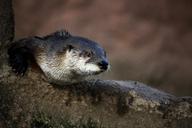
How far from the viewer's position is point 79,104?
6180mm

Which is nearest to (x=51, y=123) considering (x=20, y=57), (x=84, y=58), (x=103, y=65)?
(x=20, y=57)

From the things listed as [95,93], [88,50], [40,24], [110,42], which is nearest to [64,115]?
[95,93]

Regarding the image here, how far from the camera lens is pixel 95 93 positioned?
623cm

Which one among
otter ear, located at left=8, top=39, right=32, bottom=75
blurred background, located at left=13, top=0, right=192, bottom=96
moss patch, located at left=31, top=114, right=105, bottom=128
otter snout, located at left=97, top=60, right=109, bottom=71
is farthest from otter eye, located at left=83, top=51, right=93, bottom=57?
blurred background, located at left=13, top=0, right=192, bottom=96

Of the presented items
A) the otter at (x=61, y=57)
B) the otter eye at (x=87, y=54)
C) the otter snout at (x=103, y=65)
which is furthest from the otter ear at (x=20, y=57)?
the otter snout at (x=103, y=65)

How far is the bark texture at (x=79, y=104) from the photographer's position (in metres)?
6.07

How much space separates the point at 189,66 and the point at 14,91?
527cm

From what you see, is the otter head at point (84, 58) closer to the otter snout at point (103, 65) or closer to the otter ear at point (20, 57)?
the otter snout at point (103, 65)

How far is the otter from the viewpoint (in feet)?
18.2

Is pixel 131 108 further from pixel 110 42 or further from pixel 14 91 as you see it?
pixel 110 42

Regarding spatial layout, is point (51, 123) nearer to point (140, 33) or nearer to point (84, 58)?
point (84, 58)

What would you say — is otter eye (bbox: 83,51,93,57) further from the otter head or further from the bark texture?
the bark texture

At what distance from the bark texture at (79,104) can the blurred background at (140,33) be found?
4350 millimetres

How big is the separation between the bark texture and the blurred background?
435 centimetres
